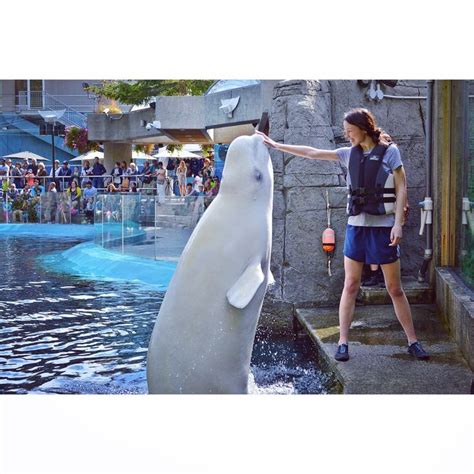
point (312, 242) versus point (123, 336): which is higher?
point (312, 242)

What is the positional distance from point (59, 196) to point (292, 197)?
27.8 feet

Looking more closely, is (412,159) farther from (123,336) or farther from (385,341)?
(123,336)

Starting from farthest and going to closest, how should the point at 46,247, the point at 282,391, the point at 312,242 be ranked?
the point at 46,247 → the point at 312,242 → the point at 282,391

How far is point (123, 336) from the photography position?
6273mm

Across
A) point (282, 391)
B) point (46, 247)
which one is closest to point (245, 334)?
point (282, 391)

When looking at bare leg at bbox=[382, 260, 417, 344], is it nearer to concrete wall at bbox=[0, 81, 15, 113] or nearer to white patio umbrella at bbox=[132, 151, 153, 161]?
concrete wall at bbox=[0, 81, 15, 113]

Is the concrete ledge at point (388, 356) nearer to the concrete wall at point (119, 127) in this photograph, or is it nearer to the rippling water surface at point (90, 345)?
the rippling water surface at point (90, 345)

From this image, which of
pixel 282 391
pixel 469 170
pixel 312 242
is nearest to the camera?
pixel 282 391

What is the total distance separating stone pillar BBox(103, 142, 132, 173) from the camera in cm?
1991

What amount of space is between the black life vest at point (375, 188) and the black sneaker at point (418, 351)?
78 centimetres

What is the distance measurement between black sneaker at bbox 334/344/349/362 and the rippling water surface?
23 centimetres

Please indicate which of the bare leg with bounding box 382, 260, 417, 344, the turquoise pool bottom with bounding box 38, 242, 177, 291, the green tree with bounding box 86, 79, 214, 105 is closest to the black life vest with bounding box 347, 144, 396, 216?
the bare leg with bounding box 382, 260, 417, 344

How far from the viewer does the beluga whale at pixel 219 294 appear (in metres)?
3.38

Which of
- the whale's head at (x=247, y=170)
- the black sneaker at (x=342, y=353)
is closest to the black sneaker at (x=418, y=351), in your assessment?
the black sneaker at (x=342, y=353)
